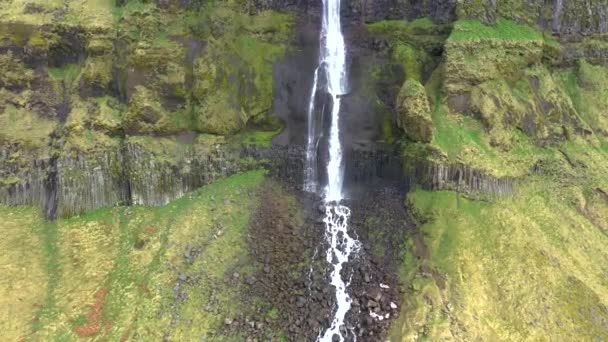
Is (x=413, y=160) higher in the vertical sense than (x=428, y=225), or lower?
higher

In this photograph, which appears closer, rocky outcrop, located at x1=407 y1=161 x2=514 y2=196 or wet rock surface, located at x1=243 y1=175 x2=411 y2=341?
wet rock surface, located at x1=243 y1=175 x2=411 y2=341

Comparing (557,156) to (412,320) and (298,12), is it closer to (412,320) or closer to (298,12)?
(412,320)

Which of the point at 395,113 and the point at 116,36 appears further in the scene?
the point at 395,113

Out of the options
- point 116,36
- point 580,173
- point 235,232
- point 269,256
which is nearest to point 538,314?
point 580,173

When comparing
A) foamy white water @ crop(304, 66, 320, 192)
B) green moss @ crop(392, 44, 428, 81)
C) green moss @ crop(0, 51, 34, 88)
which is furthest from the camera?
green moss @ crop(392, 44, 428, 81)

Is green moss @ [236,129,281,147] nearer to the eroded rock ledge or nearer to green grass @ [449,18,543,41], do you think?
the eroded rock ledge

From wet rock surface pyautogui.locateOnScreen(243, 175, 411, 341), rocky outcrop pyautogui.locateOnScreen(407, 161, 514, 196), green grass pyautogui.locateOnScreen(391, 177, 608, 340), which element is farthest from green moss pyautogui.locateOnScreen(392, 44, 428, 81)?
green grass pyautogui.locateOnScreen(391, 177, 608, 340)

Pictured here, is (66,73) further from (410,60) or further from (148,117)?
(410,60)
